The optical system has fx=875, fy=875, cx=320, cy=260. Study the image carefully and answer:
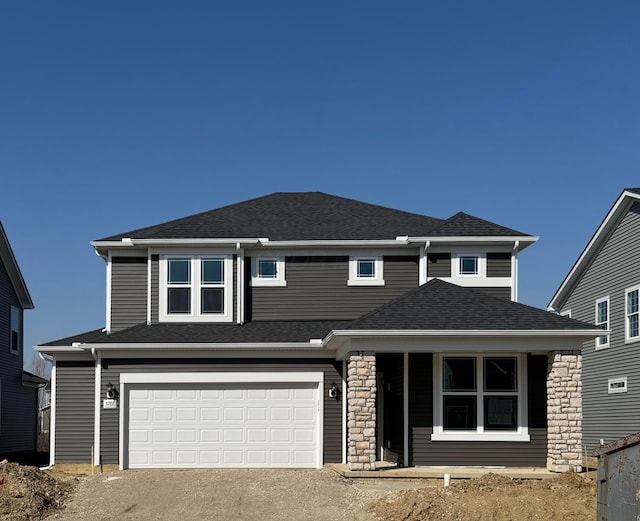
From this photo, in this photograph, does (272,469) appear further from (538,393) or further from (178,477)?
(538,393)

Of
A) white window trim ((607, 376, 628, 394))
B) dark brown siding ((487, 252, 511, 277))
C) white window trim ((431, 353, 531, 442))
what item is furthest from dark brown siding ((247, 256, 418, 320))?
white window trim ((607, 376, 628, 394))

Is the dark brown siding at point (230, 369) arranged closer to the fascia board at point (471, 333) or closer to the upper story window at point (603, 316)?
the fascia board at point (471, 333)

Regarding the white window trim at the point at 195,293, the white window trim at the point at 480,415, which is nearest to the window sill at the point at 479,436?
the white window trim at the point at 480,415

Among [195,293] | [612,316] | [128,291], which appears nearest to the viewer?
[195,293]

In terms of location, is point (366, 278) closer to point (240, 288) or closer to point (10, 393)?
point (240, 288)

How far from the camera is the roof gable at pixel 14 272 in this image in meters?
27.8

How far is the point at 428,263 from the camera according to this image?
73.4 ft

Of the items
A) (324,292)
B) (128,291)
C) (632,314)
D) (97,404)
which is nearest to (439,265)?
(324,292)

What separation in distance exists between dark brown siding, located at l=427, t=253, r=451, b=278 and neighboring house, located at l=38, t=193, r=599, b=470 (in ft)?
0.12

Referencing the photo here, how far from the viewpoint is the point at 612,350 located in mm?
24312

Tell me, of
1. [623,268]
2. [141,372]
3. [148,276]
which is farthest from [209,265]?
[623,268]

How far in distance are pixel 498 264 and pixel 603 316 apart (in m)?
4.65

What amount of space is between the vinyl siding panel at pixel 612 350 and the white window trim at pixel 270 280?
910 centimetres

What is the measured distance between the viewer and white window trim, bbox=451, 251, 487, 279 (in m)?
22.3
